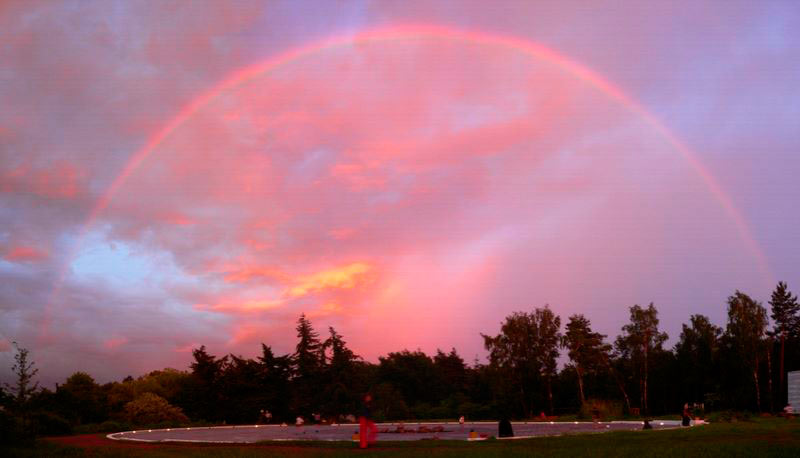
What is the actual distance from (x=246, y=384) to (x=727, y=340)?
4321cm

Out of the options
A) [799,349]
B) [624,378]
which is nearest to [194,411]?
[624,378]

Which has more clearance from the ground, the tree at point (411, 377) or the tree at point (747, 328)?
the tree at point (747, 328)

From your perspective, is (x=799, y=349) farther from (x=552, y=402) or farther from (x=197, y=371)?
(x=197, y=371)

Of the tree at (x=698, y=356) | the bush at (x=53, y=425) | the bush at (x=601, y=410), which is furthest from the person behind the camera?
the tree at (x=698, y=356)

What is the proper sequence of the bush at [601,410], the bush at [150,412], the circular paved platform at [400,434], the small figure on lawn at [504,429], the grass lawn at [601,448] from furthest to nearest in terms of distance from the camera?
1. the bush at [150,412]
2. the bush at [601,410]
3. the circular paved platform at [400,434]
4. the small figure on lawn at [504,429]
5. the grass lawn at [601,448]

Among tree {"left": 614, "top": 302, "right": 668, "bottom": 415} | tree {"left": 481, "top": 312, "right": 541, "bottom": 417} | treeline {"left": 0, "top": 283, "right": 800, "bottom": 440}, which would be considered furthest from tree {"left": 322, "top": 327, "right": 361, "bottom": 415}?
tree {"left": 614, "top": 302, "right": 668, "bottom": 415}

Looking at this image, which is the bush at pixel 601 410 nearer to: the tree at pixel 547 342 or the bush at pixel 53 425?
the tree at pixel 547 342

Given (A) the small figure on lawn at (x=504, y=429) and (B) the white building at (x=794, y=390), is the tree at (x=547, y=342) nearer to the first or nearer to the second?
(B) the white building at (x=794, y=390)

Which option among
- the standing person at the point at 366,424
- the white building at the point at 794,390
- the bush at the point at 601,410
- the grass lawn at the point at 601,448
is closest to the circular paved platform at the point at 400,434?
the standing person at the point at 366,424

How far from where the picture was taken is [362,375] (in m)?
66.3

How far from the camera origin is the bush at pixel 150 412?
5138 centimetres

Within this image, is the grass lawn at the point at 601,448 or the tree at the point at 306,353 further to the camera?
the tree at the point at 306,353

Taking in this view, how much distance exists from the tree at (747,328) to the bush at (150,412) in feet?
150

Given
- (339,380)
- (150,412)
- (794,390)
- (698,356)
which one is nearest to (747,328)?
(698,356)
